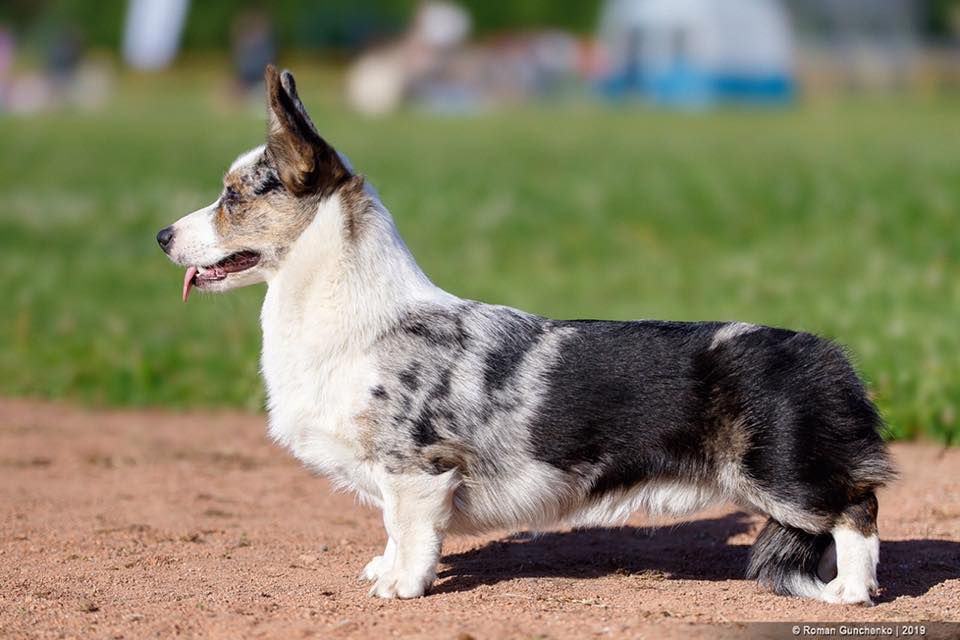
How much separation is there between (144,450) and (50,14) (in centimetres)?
5022

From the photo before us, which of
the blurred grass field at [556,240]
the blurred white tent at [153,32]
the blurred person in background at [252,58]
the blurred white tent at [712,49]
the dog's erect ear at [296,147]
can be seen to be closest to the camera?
the dog's erect ear at [296,147]

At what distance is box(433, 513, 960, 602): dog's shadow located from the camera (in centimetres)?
531

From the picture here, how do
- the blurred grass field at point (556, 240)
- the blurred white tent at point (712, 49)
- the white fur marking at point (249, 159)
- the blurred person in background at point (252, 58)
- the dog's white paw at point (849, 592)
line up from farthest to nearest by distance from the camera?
the blurred white tent at point (712, 49)
the blurred person in background at point (252, 58)
the blurred grass field at point (556, 240)
the white fur marking at point (249, 159)
the dog's white paw at point (849, 592)

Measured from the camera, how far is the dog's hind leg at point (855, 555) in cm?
478

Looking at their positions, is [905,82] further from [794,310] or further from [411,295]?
[411,295]

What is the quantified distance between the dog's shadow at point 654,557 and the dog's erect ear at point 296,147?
1.60 metres

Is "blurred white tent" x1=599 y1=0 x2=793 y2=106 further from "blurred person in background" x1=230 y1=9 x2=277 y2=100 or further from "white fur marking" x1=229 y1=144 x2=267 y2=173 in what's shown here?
"white fur marking" x1=229 y1=144 x2=267 y2=173

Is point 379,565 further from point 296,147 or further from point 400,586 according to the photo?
point 296,147

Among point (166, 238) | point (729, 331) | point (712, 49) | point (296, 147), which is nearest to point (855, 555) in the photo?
point (729, 331)

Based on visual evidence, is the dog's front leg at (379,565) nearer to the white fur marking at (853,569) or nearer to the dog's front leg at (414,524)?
the dog's front leg at (414,524)

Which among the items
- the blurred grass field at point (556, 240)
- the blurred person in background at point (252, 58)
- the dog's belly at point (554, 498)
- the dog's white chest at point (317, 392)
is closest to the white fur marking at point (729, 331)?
the dog's belly at point (554, 498)

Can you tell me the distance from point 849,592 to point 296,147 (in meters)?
2.58

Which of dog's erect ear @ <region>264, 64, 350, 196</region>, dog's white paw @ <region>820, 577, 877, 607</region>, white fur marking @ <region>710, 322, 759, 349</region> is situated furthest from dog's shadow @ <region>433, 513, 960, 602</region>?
dog's erect ear @ <region>264, 64, 350, 196</region>

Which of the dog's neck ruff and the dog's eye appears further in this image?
the dog's eye
